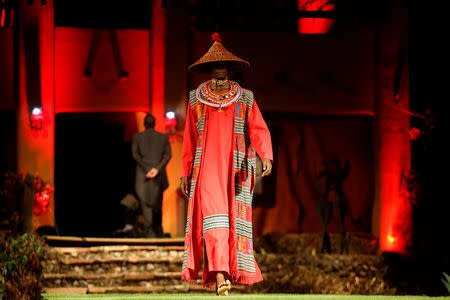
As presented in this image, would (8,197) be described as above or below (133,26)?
below

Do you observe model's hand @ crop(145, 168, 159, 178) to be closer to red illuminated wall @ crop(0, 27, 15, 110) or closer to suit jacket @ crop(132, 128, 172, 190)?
suit jacket @ crop(132, 128, 172, 190)

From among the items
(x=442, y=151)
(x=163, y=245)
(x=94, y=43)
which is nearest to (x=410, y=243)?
(x=442, y=151)

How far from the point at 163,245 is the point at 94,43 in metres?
3.94

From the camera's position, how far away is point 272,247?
11.4 meters

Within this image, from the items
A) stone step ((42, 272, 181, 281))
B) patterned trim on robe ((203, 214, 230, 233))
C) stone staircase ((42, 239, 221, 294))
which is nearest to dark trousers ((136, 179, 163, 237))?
stone staircase ((42, 239, 221, 294))

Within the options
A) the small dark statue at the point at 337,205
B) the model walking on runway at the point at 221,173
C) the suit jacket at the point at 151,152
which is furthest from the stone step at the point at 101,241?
the model walking on runway at the point at 221,173

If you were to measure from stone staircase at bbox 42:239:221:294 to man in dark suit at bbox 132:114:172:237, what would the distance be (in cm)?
76

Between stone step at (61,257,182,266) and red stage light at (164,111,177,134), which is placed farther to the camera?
red stage light at (164,111,177,134)

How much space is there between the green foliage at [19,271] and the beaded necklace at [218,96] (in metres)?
2.12

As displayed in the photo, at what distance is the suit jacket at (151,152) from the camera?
384 inches

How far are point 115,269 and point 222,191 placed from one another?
12.0ft

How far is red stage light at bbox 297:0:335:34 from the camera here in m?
11.5

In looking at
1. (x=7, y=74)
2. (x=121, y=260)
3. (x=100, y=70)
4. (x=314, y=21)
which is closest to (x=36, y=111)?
(x=7, y=74)

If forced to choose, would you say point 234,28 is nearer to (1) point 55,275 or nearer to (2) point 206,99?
(1) point 55,275
